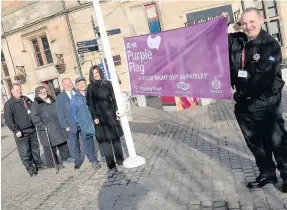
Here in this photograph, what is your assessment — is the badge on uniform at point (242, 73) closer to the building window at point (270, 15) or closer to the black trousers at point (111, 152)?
the black trousers at point (111, 152)

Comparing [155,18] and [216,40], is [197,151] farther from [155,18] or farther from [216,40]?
[155,18]

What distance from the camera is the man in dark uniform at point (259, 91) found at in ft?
11.4

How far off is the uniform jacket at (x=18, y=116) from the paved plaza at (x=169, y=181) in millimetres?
1061

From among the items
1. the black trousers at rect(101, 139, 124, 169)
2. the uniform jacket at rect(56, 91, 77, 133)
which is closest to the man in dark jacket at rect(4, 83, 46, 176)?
the uniform jacket at rect(56, 91, 77, 133)

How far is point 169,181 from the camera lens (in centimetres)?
477

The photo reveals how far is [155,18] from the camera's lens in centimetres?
1892

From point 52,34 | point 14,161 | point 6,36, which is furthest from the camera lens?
point 6,36

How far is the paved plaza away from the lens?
3.94 metres

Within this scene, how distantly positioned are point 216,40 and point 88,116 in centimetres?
302

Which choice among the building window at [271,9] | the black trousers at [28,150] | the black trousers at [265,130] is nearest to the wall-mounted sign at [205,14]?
the building window at [271,9]

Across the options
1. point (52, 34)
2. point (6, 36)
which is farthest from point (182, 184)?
point (6, 36)

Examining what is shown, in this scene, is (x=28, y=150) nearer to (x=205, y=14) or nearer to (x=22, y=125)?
(x=22, y=125)

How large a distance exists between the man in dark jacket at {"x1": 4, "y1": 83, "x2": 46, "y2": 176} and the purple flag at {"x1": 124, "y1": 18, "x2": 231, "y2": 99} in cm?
250

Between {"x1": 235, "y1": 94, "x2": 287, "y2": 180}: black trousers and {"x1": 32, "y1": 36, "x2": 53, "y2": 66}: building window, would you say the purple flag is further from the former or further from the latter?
{"x1": 32, "y1": 36, "x2": 53, "y2": 66}: building window
